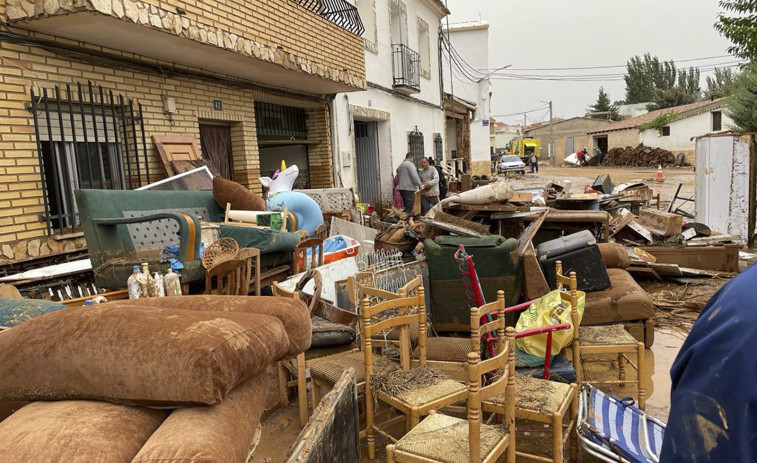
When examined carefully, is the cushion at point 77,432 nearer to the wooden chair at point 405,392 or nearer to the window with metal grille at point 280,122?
the wooden chair at point 405,392

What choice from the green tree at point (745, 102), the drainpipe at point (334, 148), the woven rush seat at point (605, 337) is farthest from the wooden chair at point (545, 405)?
the green tree at point (745, 102)

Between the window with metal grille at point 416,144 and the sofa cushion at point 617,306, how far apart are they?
10.1 metres

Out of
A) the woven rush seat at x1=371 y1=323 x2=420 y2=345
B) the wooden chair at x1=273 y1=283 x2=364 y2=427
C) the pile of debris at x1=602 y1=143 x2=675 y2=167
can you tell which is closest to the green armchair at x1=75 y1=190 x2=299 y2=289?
the wooden chair at x1=273 y1=283 x2=364 y2=427

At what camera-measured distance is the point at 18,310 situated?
2.47m

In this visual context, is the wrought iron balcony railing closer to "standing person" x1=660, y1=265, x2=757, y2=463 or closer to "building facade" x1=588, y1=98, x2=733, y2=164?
"standing person" x1=660, y1=265, x2=757, y2=463

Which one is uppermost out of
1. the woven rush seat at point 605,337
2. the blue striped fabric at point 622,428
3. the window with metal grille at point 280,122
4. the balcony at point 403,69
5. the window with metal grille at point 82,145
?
the balcony at point 403,69

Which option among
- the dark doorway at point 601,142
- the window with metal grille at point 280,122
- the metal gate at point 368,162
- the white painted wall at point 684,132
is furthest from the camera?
the dark doorway at point 601,142

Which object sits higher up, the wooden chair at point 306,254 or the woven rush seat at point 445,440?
the wooden chair at point 306,254

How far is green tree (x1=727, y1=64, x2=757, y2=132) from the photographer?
65.8 ft

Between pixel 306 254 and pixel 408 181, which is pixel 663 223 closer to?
pixel 408 181

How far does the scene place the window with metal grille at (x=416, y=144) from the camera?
1486cm

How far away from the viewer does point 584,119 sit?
49.5 meters

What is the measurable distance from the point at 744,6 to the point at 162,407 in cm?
1374

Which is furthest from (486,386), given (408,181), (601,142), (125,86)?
(601,142)
